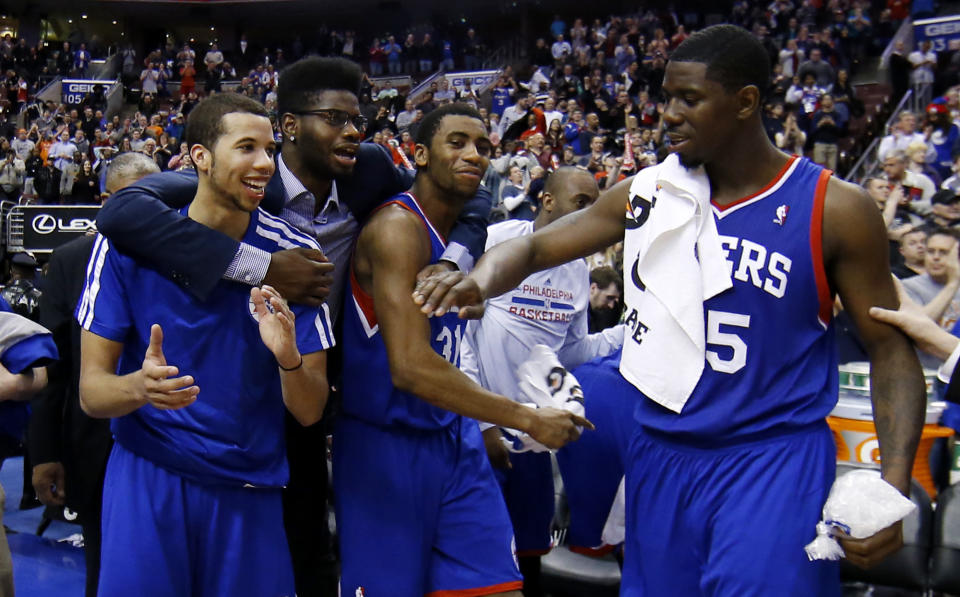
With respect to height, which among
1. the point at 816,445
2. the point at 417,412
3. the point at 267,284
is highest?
the point at 267,284

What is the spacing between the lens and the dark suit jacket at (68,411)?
12.4ft

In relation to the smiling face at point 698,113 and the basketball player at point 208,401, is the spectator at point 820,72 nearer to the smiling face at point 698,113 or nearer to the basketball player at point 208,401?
the smiling face at point 698,113

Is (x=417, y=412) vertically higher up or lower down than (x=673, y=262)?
lower down

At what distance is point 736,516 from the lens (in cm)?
236

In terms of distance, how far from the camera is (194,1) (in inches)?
1297

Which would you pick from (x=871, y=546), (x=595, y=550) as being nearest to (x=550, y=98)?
(x=595, y=550)

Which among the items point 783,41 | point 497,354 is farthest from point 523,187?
point 783,41

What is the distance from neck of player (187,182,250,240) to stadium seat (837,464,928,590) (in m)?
2.70

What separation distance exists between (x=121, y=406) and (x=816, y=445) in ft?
5.71

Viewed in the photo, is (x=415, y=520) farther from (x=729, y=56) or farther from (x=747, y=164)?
(x=729, y=56)

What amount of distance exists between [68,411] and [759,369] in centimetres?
277

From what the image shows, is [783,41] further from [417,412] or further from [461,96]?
[417,412]

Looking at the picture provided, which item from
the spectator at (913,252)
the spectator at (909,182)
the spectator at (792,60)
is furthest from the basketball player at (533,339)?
the spectator at (792,60)

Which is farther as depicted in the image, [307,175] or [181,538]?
[307,175]
